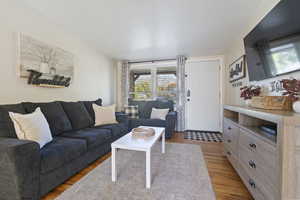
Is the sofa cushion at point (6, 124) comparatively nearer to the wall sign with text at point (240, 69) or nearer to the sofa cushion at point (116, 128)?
Answer: the sofa cushion at point (116, 128)

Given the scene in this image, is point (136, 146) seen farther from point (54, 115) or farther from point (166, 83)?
point (166, 83)

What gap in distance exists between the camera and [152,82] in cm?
441

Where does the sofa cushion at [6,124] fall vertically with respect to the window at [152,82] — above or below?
below

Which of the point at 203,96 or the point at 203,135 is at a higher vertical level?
the point at 203,96

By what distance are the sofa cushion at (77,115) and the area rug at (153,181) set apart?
81cm

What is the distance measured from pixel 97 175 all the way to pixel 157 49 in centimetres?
296

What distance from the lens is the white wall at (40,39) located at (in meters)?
1.81

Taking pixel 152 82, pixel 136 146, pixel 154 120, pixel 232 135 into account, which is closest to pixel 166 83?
pixel 152 82

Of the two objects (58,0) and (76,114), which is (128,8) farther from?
(76,114)

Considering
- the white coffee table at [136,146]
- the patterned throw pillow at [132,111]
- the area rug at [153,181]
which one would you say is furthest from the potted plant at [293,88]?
the patterned throw pillow at [132,111]

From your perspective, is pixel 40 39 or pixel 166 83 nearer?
pixel 40 39

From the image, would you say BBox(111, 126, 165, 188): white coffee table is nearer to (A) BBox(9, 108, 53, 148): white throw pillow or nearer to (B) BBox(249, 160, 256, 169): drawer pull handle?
(A) BBox(9, 108, 53, 148): white throw pillow

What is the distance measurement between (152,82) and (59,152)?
330cm

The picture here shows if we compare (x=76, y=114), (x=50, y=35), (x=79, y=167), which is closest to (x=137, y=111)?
(x=76, y=114)
